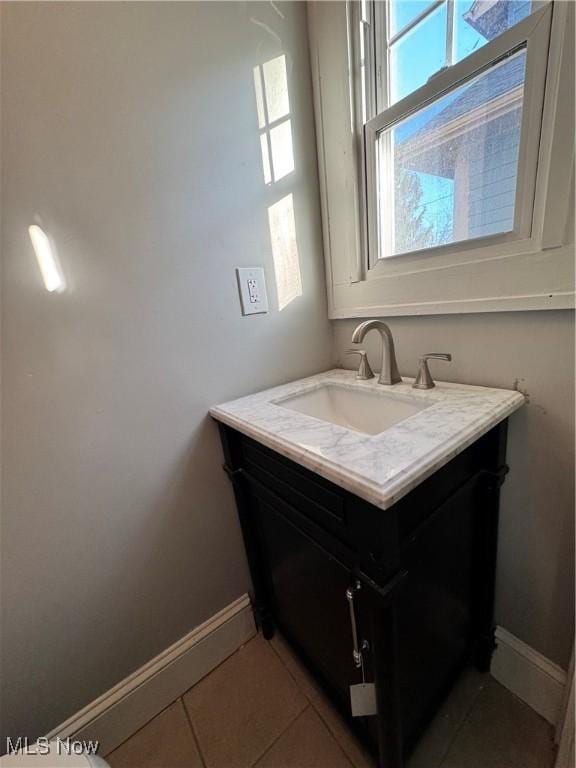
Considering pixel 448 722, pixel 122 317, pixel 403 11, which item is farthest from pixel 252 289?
pixel 448 722

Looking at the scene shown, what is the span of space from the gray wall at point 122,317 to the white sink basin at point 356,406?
0.18 m

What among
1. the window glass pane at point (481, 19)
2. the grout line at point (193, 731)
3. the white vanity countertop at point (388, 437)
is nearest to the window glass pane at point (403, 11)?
the window glass pane at point (481, 19)

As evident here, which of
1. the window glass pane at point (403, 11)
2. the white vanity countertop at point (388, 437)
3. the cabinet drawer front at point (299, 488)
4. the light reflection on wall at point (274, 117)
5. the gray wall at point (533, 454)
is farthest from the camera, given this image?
the light reflection on wall at point (274, 117)

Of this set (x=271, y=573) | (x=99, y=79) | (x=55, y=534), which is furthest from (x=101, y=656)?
(x=99, y=79)

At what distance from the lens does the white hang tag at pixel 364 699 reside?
2.13ft

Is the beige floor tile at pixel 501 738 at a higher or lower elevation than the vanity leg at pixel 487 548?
lower

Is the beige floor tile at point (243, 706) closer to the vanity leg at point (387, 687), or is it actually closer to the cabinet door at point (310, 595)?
the cabinet door at point (310, 595)

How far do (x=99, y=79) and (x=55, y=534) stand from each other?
3.49 feet

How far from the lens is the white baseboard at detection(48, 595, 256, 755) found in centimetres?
85

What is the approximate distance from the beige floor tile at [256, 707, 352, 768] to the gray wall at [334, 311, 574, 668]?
0.59 metres

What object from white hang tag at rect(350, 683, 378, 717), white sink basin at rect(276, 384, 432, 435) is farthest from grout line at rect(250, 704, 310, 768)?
white sink basin at rect(276, 384, 432, 435)

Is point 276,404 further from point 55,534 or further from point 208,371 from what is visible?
point 55,534

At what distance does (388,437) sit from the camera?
61 cm

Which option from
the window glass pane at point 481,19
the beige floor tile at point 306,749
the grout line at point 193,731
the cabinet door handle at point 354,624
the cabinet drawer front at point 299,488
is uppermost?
the window glass pane at point 481,19
